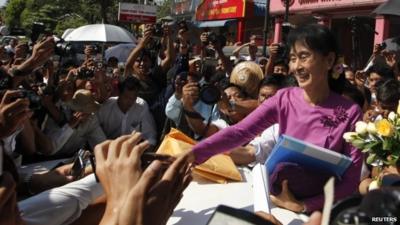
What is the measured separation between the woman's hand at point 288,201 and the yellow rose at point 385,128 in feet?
1.35

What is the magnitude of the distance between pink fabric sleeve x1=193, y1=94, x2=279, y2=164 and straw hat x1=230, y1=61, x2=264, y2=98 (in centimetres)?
198

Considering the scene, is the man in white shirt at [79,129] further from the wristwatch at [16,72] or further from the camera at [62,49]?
the camera at [62,49]

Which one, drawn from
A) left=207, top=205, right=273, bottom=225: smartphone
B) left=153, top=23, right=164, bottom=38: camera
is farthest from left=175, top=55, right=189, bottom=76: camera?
left=207, top=205, right=273, bottom=225: smartphone

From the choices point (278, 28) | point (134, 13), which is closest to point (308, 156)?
point (134, 13)

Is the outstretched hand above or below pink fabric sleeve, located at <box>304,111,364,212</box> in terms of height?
above

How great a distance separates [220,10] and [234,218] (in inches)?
875

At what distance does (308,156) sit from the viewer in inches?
73.6

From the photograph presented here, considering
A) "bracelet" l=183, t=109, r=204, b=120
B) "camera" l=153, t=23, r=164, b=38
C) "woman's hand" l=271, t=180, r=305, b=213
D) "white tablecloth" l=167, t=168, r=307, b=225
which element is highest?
"camera" l=153, t=23, r=164, b=38

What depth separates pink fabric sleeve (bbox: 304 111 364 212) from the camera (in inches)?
77.4

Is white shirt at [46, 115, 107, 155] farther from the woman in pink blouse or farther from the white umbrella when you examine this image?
the white umbrella

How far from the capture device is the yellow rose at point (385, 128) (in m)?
1.86

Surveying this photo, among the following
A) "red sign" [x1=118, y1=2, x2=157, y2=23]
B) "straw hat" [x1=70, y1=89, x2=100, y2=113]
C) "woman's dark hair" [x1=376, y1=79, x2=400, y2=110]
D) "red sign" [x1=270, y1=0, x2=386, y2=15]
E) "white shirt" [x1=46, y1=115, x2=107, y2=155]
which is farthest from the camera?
"red sign" [x1=118, y1=2, x2=157, y2=23]

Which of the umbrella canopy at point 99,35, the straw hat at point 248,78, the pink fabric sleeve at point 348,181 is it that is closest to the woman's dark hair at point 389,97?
the straw hat at point 248,78

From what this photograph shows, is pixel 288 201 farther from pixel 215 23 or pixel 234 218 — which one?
pixel 215 23
